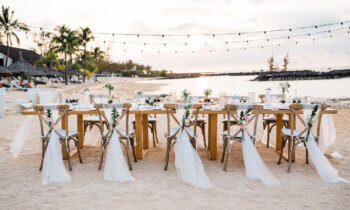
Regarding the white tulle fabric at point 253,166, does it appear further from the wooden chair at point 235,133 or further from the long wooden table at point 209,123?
the long wooden table at point 209,123

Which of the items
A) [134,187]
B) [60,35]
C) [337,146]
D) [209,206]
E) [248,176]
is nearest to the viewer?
[209,206]

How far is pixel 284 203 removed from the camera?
2.68 metres

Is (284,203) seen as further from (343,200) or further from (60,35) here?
(60,35)

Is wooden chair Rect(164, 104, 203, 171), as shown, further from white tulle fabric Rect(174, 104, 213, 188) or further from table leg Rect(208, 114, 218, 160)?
table leg Rect(208, 114, 218, 160)

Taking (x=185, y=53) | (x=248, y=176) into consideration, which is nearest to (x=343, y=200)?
(x=248, y=176)

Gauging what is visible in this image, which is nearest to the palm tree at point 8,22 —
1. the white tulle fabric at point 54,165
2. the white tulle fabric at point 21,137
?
the white tulle fabric at point 21,137

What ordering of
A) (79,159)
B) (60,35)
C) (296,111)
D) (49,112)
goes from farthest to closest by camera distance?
(60,35) → (79,159) → (296,111) → (49,112)

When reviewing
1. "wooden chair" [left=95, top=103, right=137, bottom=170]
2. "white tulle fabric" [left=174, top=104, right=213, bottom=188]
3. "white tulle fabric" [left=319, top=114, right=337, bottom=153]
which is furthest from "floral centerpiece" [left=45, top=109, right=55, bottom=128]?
"white tulle fabric" [left=319, top=114, right=337, bottom=153]

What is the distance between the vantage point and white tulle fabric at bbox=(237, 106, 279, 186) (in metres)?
3.29

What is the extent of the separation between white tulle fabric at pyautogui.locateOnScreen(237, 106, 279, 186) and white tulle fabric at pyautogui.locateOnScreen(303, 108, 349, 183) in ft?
2.16

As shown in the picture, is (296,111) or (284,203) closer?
→ (284,203)

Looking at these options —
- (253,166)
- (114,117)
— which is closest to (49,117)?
(114,117)

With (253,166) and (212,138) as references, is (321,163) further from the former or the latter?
(212,138)

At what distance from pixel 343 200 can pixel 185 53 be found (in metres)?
14.9
